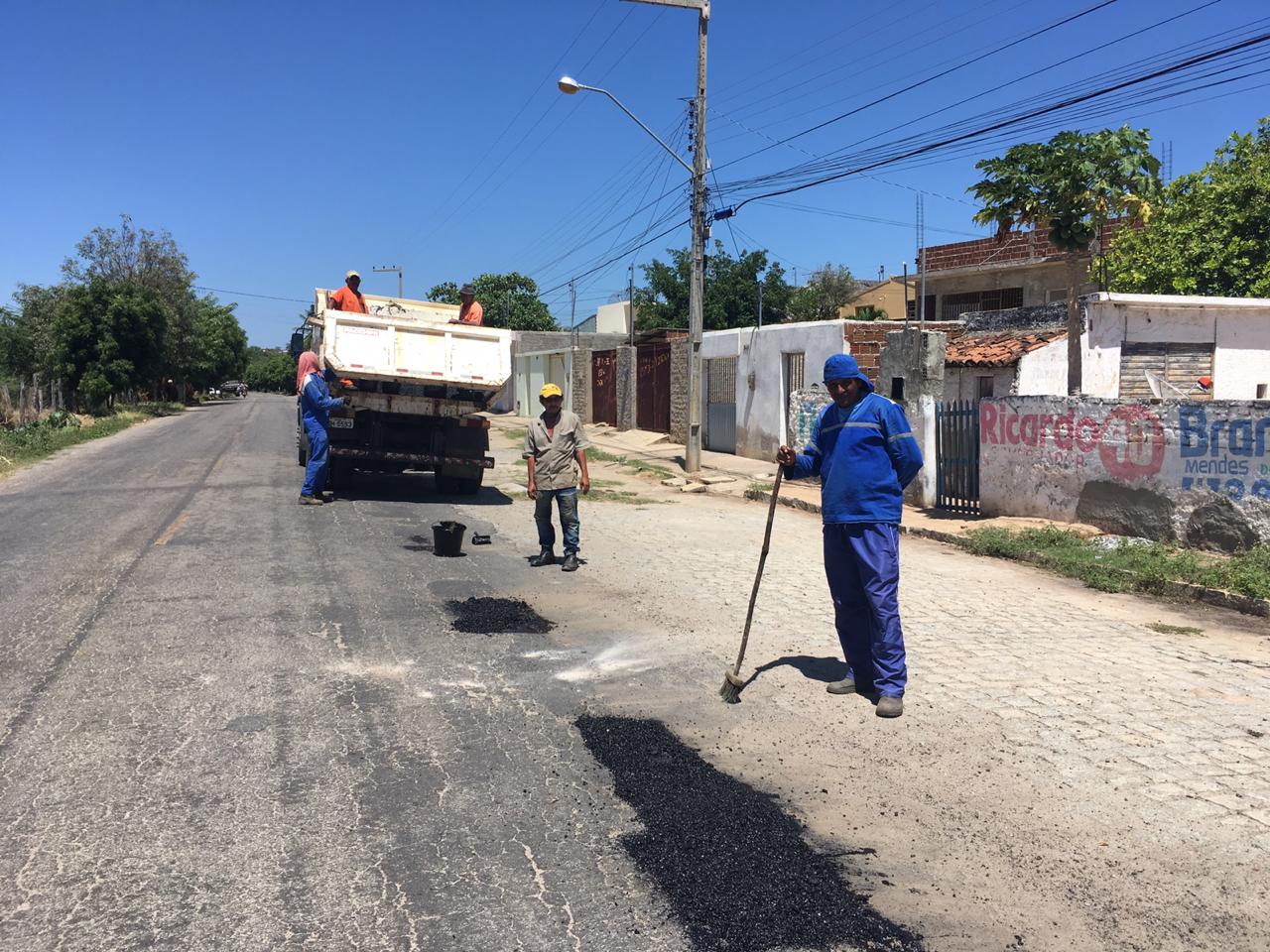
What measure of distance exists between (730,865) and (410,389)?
1023 centimetres

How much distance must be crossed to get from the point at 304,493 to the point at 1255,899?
11190 millimetres

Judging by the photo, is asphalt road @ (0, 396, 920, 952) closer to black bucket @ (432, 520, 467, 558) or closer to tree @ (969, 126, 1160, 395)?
black bucket @ (432, 520, 467, 558)

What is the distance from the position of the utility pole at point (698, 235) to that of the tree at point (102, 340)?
29343mm

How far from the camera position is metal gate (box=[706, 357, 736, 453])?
22.9m

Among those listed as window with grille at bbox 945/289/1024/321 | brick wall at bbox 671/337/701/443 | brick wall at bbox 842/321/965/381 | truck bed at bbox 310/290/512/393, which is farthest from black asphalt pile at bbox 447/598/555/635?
window with grille at bbox 945/289/1024/321

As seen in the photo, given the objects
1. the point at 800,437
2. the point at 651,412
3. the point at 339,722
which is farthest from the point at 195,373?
the point at 339,722

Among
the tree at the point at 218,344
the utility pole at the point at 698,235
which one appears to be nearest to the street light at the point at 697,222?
the utility pole at the point at 698,235

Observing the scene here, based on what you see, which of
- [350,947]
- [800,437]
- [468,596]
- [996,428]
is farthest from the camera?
[800,437]

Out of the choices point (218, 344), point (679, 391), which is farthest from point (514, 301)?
point (679, 391)

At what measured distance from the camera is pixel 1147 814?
4.02 m

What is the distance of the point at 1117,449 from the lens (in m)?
10.4

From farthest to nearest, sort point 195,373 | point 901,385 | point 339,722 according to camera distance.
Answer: point 195,373 < point 901,385 < point 339,722

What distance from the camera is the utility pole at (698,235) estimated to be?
18859 millimetres

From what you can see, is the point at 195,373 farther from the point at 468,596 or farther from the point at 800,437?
the point at 468,596
